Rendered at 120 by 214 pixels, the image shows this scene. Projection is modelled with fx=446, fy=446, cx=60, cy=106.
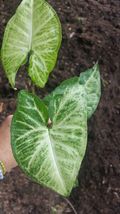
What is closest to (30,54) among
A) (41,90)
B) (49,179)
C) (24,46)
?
(24,46)

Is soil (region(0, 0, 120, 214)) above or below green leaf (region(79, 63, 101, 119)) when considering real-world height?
below

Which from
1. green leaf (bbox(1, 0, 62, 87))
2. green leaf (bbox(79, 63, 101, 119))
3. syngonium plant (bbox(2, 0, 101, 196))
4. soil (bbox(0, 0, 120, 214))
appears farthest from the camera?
soil (bbox(0, 0, 120, 214))

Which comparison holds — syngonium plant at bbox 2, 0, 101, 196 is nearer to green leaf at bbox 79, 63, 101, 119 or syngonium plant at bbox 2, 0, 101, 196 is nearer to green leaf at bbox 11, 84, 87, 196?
green leaf at bbox 11, 84, 87, 196

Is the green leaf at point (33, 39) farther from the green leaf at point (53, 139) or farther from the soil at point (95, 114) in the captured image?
the soil at point (95, 114)

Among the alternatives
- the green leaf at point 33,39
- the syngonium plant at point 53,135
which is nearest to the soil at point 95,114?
the green leaf at point 33,39

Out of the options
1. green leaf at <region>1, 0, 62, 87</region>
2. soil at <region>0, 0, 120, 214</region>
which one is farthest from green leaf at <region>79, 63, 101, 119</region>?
soil at <region>0, 0, 120, 214</region>

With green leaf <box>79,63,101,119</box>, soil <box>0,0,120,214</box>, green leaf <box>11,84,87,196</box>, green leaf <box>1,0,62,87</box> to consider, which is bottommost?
soil <box>0,0,120,214</box>
